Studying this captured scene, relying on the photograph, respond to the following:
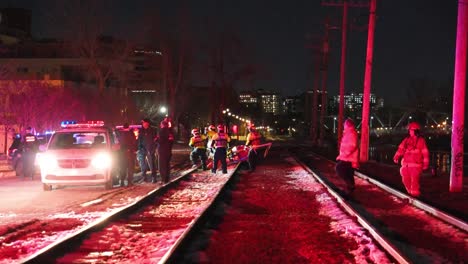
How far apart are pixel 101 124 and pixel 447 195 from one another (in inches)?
388

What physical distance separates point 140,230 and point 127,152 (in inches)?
317

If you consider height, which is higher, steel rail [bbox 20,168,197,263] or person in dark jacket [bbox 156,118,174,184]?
person in dark jacket [bbox 156,118,174,184]

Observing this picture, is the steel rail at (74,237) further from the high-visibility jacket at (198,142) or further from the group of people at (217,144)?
the high-visibility jacket at (198,142)

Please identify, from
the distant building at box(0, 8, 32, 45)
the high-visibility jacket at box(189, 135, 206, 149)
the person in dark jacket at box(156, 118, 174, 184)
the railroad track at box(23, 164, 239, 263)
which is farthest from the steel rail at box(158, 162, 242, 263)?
the distant building at box(0, 8, 32, 45)

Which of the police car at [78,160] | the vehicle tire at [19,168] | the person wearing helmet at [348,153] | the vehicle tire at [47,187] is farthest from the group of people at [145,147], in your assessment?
the person wearing helmet at [348,153]

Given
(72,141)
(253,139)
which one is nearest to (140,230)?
(72,141)

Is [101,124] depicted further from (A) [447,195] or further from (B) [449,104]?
(B) [449,104]

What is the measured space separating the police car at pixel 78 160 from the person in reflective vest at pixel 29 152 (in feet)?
12.3

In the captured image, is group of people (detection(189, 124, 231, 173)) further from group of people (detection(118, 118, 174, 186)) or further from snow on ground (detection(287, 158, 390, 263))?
snow on ground (detection(287, 158, 390, 263))

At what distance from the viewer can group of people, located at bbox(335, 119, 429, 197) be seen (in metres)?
14.6

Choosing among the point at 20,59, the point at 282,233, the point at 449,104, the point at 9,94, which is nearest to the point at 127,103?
the point at 9,94

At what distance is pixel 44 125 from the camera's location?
3797 cm

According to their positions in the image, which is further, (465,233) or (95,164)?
(95,164)

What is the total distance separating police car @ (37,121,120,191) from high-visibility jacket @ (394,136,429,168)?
7.83 meters
